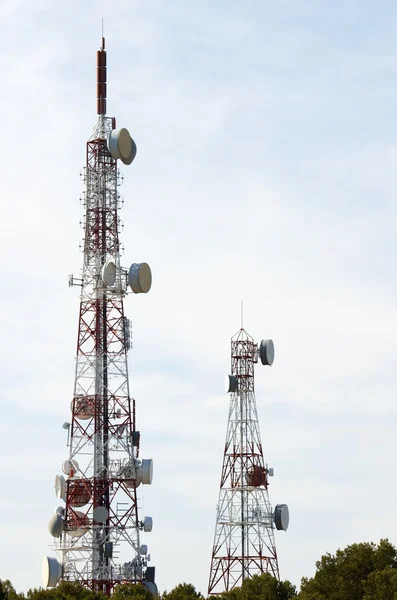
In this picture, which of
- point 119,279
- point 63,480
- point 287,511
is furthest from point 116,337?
point 287,511

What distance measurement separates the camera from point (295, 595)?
4663 inches

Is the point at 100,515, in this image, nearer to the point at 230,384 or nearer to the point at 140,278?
the point at 140,278

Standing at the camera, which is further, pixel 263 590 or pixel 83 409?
pixel 263 590

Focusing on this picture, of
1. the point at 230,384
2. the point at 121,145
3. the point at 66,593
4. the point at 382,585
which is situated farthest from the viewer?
the point at 230,384

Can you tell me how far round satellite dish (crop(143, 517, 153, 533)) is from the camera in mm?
113750

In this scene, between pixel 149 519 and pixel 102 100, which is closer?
pixel 149 519

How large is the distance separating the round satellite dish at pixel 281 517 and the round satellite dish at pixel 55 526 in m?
28.3

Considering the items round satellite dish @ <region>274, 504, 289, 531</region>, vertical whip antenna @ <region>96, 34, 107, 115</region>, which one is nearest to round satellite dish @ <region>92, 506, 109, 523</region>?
round satellite dish @ <region>274, 504, 289, 531</region>

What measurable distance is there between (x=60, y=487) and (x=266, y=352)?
30.9m

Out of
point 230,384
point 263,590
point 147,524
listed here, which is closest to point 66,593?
point 147,524

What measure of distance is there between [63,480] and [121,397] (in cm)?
794

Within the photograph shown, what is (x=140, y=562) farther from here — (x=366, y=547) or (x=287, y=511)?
(x=287, y=511)

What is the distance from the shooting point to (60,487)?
113438mm

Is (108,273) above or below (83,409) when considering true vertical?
above
